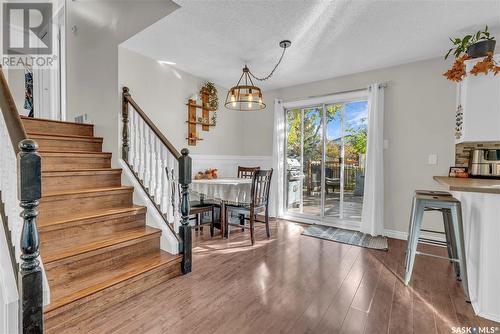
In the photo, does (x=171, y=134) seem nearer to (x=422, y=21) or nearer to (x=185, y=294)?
(x=185, y=294)

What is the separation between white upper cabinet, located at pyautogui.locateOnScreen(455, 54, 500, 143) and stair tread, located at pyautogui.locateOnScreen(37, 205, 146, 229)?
3.51 meters

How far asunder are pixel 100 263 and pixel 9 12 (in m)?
4.68

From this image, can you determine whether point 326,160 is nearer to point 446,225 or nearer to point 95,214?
point 446,225

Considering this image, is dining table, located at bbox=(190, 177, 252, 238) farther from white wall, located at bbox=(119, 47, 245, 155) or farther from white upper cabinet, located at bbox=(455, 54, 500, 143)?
white upper cabinet, located at bbox=(455, 54, 500, 143)

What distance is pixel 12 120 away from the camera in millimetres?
1378

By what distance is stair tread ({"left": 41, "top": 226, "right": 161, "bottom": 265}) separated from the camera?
1.73 m

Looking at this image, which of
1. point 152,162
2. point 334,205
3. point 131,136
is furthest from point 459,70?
point 131,136

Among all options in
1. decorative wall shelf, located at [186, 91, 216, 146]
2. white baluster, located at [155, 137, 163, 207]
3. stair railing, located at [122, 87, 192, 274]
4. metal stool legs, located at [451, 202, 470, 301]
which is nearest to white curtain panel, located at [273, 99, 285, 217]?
decorative wall shelf, located at [186, 91, 216, 146]

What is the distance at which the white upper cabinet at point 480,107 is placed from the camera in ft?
7.88

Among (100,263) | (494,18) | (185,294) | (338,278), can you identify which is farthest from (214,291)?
(494,18)

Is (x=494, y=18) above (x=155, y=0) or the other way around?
the other way around

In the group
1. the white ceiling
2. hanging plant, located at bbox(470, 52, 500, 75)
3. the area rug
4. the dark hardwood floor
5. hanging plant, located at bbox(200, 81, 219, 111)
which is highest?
the white ceiling

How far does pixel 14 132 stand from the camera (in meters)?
1.32

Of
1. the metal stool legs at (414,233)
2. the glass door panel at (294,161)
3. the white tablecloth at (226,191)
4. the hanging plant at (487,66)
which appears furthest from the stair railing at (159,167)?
the hanging plant at (487,66)
